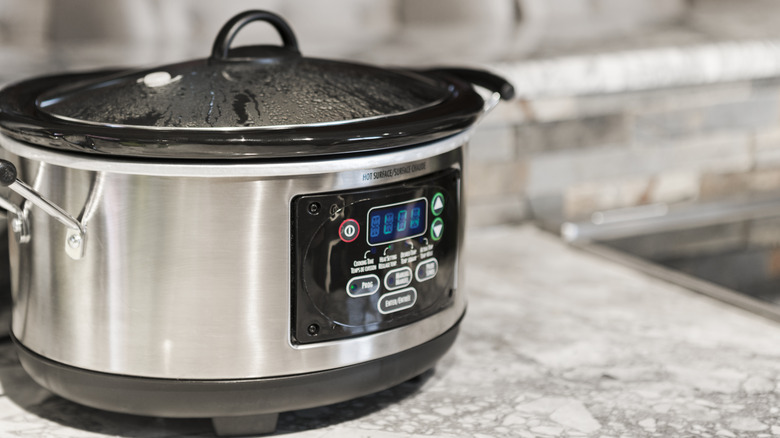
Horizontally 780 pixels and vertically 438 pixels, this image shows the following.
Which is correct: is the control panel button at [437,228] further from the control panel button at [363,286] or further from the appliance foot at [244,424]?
the appliance foot at [244,424]

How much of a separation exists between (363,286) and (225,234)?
110 mm

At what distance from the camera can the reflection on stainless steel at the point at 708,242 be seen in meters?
1.25

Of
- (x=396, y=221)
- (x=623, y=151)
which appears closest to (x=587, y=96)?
(x=623, y=151)

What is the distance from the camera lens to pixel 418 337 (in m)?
0.71

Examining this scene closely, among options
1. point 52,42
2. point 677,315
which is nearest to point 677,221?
point 677,315

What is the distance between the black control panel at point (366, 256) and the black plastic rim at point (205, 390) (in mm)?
32

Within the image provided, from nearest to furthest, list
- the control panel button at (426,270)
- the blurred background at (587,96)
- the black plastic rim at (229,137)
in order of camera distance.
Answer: the black plastic rim at (229,137) → the control panel button at (426,270) → the blurred background at (587,96)

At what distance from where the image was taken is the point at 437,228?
2.30 ft

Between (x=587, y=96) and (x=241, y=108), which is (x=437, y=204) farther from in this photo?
(x=587, y=96)

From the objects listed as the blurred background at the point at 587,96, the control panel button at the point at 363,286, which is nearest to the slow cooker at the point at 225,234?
the control panel button at the point at 363,286

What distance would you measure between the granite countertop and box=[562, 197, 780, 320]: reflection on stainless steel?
190mm

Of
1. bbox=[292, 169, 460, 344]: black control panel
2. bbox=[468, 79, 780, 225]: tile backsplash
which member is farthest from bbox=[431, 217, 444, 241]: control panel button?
bbox=[468, 79, 780, 225]: tile backsplash

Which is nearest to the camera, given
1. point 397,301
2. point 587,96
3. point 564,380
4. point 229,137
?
point 229,137

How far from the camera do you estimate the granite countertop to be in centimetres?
71
